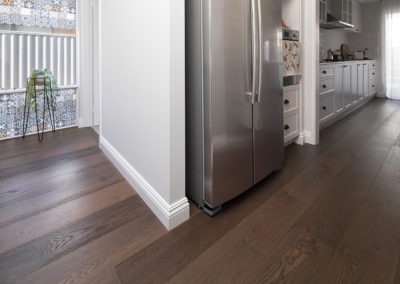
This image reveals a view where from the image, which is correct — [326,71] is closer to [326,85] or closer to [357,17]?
[326,85]

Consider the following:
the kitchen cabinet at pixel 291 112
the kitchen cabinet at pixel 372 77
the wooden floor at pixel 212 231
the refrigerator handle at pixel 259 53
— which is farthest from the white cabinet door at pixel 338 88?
the refrigerator handle at pixel 259 53

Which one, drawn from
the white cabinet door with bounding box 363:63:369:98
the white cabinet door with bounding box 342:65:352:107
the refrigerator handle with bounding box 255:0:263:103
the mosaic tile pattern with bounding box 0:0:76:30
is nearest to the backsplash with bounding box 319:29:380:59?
the white cabinet door with bounding box 363:63:369:98

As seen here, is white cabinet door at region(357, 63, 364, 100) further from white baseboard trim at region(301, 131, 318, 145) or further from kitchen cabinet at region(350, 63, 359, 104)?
white baseboard trim at region(301, 131, 318, 145)

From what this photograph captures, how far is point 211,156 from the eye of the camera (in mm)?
1458

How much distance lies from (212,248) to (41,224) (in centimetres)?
102

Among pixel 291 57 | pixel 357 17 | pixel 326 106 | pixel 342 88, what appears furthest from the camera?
pixel 357 17

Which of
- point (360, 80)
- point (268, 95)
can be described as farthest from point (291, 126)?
point (360, 80)

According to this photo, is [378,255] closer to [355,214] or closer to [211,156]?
[355,214]

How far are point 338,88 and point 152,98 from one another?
3514 millimetres

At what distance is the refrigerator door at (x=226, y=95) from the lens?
1380 millimetres

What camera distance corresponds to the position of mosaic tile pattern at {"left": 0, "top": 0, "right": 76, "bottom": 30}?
3014mm

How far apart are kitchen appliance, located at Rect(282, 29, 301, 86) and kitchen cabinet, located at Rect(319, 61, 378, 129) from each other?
0.78 metres

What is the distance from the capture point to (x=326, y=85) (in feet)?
11.3

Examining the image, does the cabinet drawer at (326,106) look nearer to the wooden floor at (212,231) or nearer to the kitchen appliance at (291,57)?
the kitchen appliance at (291,57)
